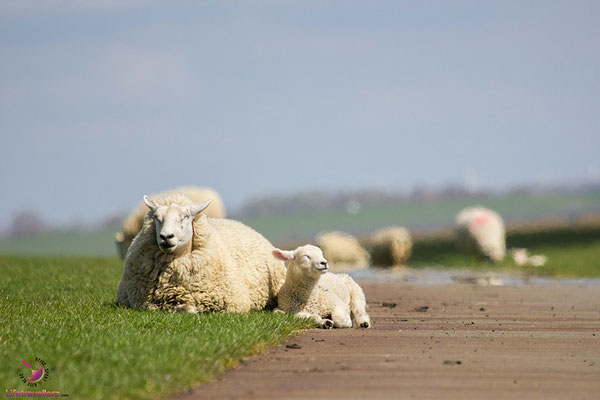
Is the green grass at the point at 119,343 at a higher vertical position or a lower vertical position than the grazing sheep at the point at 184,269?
lower

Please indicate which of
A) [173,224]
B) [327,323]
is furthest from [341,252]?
[173,224]

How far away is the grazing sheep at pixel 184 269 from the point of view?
10344mm

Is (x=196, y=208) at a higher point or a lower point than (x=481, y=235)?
lower

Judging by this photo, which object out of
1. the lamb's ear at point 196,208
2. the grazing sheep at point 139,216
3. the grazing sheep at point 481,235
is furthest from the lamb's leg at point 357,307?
the grazing sheep at point 481,235

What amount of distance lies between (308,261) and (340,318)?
2.50 ft

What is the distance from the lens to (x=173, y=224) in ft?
33.2

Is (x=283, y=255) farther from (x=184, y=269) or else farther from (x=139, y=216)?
(x=139, y=216)

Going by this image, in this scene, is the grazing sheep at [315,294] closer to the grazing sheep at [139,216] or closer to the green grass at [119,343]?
the green grass at [119,343]

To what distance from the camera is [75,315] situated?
32.6 feet

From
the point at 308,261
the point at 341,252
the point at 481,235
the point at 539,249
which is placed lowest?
the point at 308,261

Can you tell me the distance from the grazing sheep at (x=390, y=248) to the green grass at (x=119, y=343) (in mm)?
21043

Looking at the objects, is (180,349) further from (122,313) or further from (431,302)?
(431,302)

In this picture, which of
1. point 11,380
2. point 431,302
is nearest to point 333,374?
point 11,380

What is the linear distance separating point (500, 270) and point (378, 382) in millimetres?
19696
